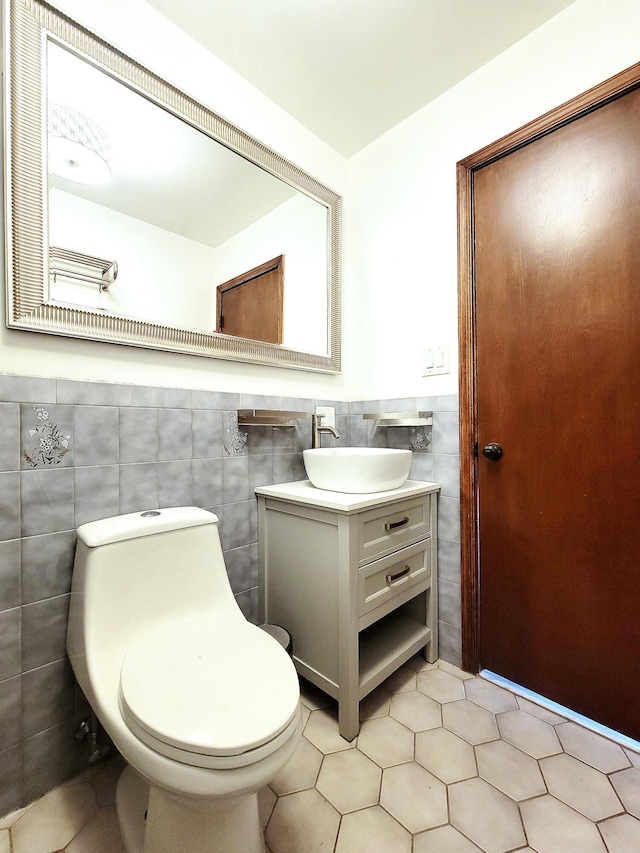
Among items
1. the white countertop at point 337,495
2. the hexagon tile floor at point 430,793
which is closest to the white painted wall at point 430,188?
the white countertop at point 337,495

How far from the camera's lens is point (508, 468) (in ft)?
4.51

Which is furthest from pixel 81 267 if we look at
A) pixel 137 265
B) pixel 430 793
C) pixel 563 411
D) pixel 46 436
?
pixel 430 793

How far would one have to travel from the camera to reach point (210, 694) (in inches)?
29.0

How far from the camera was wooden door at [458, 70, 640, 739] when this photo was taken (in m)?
1.15

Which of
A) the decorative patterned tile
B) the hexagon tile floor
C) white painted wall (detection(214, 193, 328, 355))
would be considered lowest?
the hexagon tile floor

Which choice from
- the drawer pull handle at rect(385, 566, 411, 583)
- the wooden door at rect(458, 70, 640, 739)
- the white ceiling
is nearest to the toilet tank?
the drawer pull handle at rect(385, 566, 411, 583)

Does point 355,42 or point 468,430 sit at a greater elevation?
point 355,42

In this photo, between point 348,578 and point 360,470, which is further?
point 360,470

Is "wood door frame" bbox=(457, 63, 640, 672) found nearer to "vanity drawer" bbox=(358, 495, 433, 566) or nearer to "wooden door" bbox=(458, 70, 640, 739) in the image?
"wooden door" bbox=(458, 70, 640, 739)

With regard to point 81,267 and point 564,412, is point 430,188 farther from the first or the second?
point 81,267

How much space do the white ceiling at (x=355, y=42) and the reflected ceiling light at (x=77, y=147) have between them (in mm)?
520

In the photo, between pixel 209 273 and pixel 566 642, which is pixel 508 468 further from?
pixel 209 273

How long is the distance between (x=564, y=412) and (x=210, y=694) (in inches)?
50.4

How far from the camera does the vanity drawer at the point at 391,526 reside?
119cm
